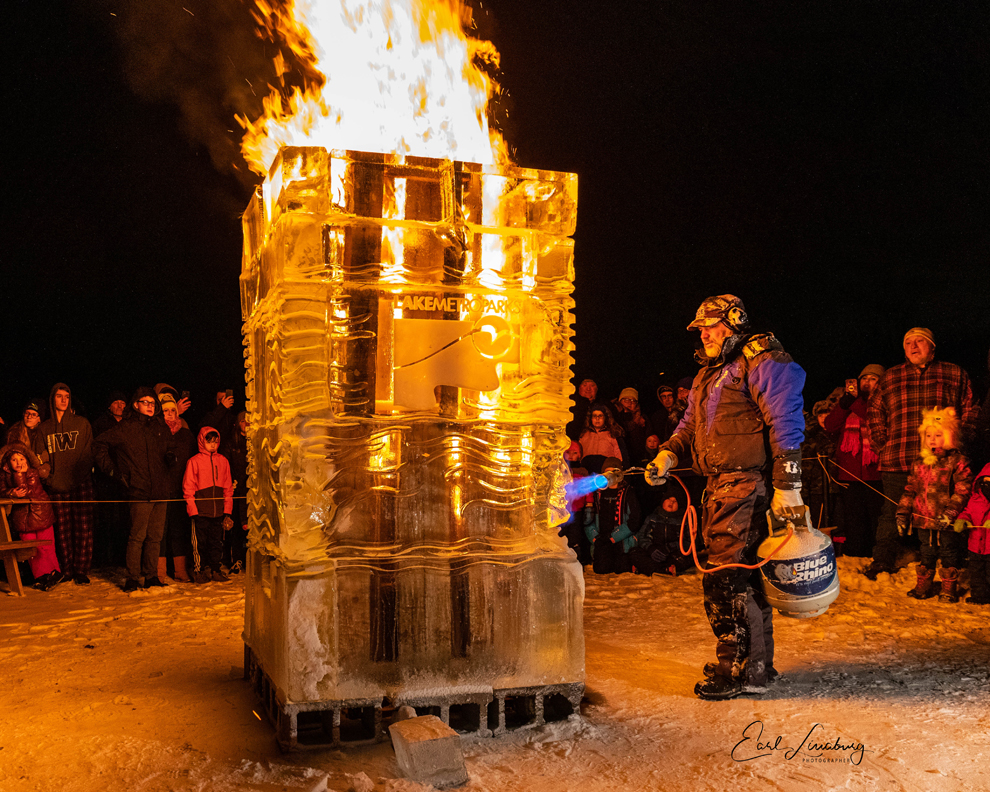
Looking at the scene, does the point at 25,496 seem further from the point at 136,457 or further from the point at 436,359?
the point at 436,359

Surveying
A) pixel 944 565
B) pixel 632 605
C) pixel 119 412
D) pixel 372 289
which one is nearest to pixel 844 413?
pixel 944 565

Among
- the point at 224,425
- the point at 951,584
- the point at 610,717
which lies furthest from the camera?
the point at 224,425

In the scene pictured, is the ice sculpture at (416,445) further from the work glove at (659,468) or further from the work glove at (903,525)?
the work glove at (903,525)

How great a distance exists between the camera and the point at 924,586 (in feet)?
23.8

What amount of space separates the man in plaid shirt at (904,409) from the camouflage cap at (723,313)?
11.4 ft

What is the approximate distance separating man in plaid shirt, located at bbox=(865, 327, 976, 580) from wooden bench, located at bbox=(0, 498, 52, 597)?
8321 millimetres

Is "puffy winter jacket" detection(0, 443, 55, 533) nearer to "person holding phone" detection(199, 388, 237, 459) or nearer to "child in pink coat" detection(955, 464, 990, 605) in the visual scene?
"person holding phone" detection(199, 388, 237, 459)

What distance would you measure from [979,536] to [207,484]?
7.39 metres

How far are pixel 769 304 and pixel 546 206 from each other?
514 inches

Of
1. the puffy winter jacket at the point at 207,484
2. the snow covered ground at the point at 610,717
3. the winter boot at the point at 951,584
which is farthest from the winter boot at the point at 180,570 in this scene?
the winter boot at the point at 951,584

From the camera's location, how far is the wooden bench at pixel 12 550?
791 centimetres

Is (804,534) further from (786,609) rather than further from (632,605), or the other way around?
(632,605)

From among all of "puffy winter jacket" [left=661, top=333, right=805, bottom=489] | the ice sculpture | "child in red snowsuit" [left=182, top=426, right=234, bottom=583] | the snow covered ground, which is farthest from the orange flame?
"child in red snowsuit" [left=182, top=426, right=234, bottom=583]

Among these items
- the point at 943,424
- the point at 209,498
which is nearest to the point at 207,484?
the point at 209,498
